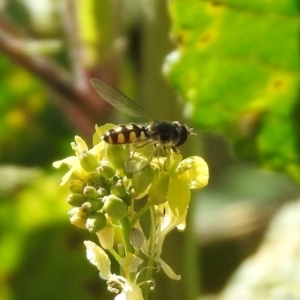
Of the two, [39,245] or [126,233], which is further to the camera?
[39,245]

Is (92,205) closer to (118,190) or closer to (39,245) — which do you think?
(118,190)

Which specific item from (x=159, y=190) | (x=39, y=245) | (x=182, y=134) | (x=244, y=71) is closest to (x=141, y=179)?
(x=159, y=190)

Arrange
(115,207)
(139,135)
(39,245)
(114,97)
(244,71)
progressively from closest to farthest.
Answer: (115,207)
(139,135)
(114,97)
(244,71)
(39,245)

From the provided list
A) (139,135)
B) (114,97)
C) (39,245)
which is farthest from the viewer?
(39,245)

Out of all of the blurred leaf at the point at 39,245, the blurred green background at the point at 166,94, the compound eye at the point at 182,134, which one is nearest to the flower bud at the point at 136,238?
the compound eye at the point at 182,134

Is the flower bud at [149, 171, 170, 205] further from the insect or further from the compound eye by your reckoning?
the compound eye

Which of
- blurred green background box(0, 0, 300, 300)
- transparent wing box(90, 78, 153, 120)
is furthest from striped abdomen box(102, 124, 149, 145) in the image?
blurred green background box(0, 0, 300, 300)
